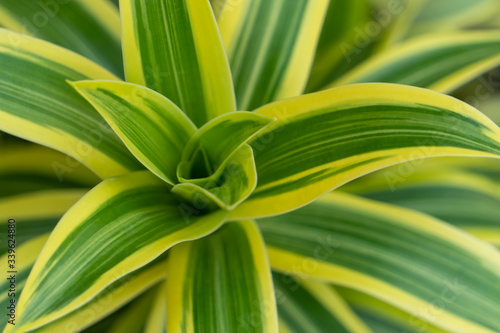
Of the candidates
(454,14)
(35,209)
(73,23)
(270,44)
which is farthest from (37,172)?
(454,14)

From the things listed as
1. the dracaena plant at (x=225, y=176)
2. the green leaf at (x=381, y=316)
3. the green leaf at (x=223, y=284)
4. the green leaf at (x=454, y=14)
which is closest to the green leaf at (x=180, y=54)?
the dracaena plant at (x=225, y=176)

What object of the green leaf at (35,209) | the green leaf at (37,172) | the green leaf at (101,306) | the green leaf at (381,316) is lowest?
the green leaf at (101,306)

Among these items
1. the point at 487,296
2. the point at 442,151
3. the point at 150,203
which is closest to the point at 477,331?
the point at 487,296

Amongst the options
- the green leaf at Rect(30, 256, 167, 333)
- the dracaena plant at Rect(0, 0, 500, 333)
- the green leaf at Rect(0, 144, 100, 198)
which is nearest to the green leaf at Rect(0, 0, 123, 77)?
the dracaena plant at Rect(0, 0, 500, 333)

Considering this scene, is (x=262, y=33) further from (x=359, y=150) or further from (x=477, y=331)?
(x=477, y=331)

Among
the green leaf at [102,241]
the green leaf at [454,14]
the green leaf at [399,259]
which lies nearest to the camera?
the green leaf at [102,241]

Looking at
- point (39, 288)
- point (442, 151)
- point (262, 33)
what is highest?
point (262, 33)

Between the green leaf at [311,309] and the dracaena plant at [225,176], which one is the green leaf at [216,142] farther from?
the green leaf at [311,309]

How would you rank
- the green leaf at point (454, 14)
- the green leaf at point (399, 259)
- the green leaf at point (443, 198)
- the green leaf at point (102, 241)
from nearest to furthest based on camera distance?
the green leaf at point (102, 241)
the green leaf at point (399, 259)
the green leaf at point (443, 198)
the green leaf at point (454, 14)

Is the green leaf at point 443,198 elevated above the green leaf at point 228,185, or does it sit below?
above
